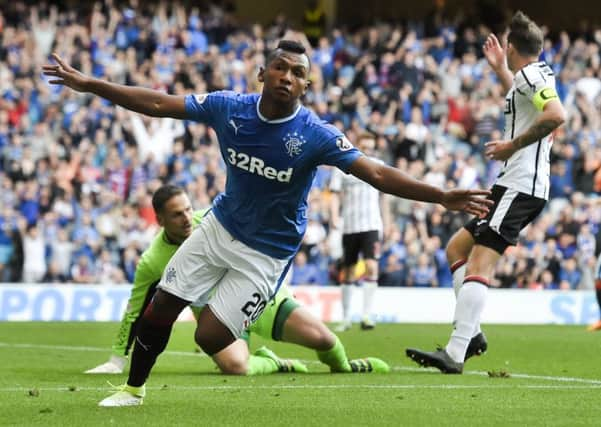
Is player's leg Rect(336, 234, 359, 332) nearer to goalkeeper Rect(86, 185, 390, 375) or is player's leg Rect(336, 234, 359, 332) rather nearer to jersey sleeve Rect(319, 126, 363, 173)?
goalkeeper Rect(86, 185, 390, 375)

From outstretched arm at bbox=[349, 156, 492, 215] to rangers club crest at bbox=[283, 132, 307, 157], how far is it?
1.34ft

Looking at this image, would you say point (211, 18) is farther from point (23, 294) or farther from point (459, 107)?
point (23, 294)

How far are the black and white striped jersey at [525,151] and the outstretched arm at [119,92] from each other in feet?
11.2

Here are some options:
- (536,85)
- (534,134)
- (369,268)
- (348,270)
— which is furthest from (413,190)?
(348,270)

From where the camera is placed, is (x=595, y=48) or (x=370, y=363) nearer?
(x=370, y=363)

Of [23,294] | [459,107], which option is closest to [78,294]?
[23,294]

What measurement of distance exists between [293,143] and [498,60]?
3.65 metres

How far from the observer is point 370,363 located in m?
11.1

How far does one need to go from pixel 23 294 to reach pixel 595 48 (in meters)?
15.3

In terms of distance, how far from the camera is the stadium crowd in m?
23.8

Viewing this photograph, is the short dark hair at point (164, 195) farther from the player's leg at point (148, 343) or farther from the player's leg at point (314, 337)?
the player's leg at point (148, 343)

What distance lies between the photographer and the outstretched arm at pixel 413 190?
7.04 m

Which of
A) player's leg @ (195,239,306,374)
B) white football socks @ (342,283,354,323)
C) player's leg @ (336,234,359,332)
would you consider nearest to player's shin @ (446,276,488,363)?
player's leg @ (195,239,306,374)

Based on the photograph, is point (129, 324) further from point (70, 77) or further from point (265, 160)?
point (70, 77)
